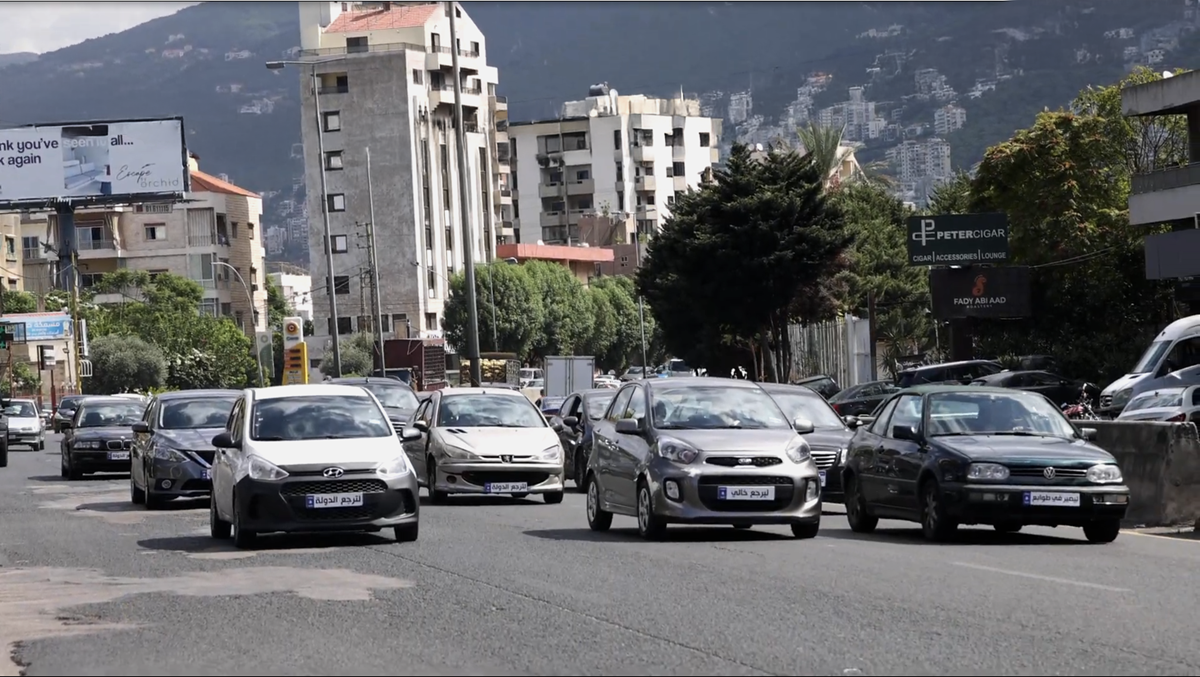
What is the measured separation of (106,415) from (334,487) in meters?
20.1

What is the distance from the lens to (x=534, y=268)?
123 meters

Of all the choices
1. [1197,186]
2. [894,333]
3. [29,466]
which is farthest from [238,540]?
[894,333]

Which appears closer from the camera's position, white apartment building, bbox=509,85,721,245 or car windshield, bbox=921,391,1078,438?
car windshield, bbox=921,391,1078,438

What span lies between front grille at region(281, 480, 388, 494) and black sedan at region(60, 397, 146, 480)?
17.8 m

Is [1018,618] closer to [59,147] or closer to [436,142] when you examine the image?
[59,147]

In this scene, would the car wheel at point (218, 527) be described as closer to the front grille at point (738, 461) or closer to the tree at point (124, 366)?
the front grille at point (738, 461)

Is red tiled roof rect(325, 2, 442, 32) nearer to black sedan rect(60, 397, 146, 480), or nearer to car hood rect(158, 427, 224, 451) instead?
black sedan rect(60, 397, 146, 480)

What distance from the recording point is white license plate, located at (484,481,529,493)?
24.9 meters

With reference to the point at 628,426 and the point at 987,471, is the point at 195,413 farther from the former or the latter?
the point at 987,471

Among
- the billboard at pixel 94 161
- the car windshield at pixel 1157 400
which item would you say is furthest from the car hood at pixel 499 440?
the billboard at pixel 94 161

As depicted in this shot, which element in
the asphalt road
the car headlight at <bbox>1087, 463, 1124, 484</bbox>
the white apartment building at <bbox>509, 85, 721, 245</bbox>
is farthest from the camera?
the white apartment building at <bbox>509, 85, 721, 245</bbox>

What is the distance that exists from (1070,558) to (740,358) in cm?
5077

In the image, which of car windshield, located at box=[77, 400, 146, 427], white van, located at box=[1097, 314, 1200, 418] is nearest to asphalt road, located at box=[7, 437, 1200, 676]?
car windshield, located at box=[77, 400, 146, 427]

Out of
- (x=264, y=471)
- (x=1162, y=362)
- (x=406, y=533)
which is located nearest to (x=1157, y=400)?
(x=1162, y=362)
